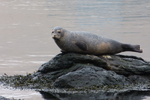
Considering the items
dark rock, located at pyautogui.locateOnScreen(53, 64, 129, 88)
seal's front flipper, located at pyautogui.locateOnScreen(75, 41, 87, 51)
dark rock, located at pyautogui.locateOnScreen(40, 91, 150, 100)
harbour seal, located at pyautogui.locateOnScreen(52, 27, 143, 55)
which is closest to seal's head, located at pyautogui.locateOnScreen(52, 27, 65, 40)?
harbour seal, located at pyautogui.locateOnScreen(52, 27, 143, 55)

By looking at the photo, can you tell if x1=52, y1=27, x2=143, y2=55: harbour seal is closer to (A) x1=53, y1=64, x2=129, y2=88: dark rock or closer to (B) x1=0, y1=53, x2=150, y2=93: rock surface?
(B) x1=0, y1=53, x2=150, y2=93: rock surface

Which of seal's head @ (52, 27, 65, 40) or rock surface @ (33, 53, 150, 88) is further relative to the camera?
seal's head @ (52, 27, 65, 40)

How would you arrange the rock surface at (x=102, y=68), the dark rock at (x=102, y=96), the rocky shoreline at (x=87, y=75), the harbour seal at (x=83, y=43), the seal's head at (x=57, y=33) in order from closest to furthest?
the dark rock at (x=102, y=96), the rocky shoreline at (x=87, y=75), the rock surface at (x=102, y=68), the seal's head at (x=57, y=33), the harbour seal at (x=83, y=43)

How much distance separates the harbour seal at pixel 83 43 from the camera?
10875 mm

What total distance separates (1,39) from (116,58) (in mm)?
14250

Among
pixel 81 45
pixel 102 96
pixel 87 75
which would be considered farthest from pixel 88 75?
pixel 81 45

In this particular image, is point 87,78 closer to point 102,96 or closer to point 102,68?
point 102,68

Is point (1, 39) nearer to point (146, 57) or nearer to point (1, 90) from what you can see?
point (146, 57)

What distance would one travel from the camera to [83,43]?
A: 11.0 meters

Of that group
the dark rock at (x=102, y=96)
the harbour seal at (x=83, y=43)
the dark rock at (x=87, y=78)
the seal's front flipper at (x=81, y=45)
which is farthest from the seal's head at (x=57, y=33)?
the dark rock at (x=102, y=96)

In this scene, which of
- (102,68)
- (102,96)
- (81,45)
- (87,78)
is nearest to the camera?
(102,96)

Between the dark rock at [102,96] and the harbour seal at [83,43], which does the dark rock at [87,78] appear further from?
the harbour seal at [83,43]

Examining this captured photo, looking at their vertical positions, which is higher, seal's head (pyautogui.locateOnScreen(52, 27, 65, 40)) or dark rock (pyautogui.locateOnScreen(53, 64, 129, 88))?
seal's head (pyautogui.locateOnScreen(52, 27, 65, 40))

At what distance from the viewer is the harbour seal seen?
1088 centimetres
